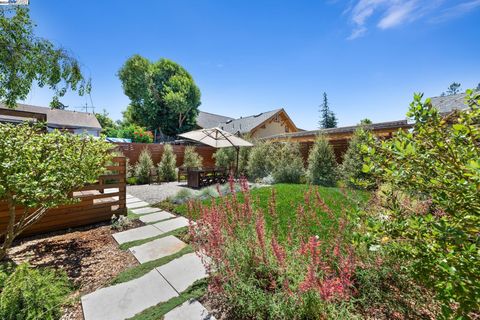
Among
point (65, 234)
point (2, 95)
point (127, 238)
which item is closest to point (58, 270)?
point (127, 238)

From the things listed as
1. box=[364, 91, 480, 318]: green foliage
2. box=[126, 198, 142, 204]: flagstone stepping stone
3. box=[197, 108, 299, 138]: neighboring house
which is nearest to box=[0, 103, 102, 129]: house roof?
box=[197, 108, 299, 138]: neighboring house

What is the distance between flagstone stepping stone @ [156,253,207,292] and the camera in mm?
2361

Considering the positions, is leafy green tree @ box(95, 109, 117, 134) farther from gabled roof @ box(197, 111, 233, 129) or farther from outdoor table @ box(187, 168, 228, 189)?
outdoor table @ box(187, 168, 228, 189)

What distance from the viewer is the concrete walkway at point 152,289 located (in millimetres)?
1911

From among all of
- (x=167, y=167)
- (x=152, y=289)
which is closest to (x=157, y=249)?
(x=152, y=289)

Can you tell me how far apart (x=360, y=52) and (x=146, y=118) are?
63.6 feet

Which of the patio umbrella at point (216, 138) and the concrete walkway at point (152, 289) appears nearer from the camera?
the concrete walkway at point (152, 289)

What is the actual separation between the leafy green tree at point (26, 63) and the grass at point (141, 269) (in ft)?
15.6

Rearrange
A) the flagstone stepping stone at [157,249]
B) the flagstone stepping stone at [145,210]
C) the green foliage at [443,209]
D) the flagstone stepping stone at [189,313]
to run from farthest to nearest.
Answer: the flagstone stepping stone at [145,210] < the flagstone stepping stone at [157,249] < the flagstone stepping stone at [189,313] < the green foliage at [443,209]

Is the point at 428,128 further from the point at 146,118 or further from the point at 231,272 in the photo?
the point at 146,118

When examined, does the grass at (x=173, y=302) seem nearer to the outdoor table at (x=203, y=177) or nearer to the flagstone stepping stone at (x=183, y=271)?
the flagstone stepping stone at (x=183, y=271)

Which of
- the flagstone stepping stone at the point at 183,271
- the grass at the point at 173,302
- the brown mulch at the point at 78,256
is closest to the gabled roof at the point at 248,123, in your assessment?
the brown mulch at the point at 78,256

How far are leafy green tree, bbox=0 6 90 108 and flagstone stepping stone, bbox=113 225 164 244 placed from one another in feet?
12.6

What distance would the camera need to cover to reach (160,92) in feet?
64.3
